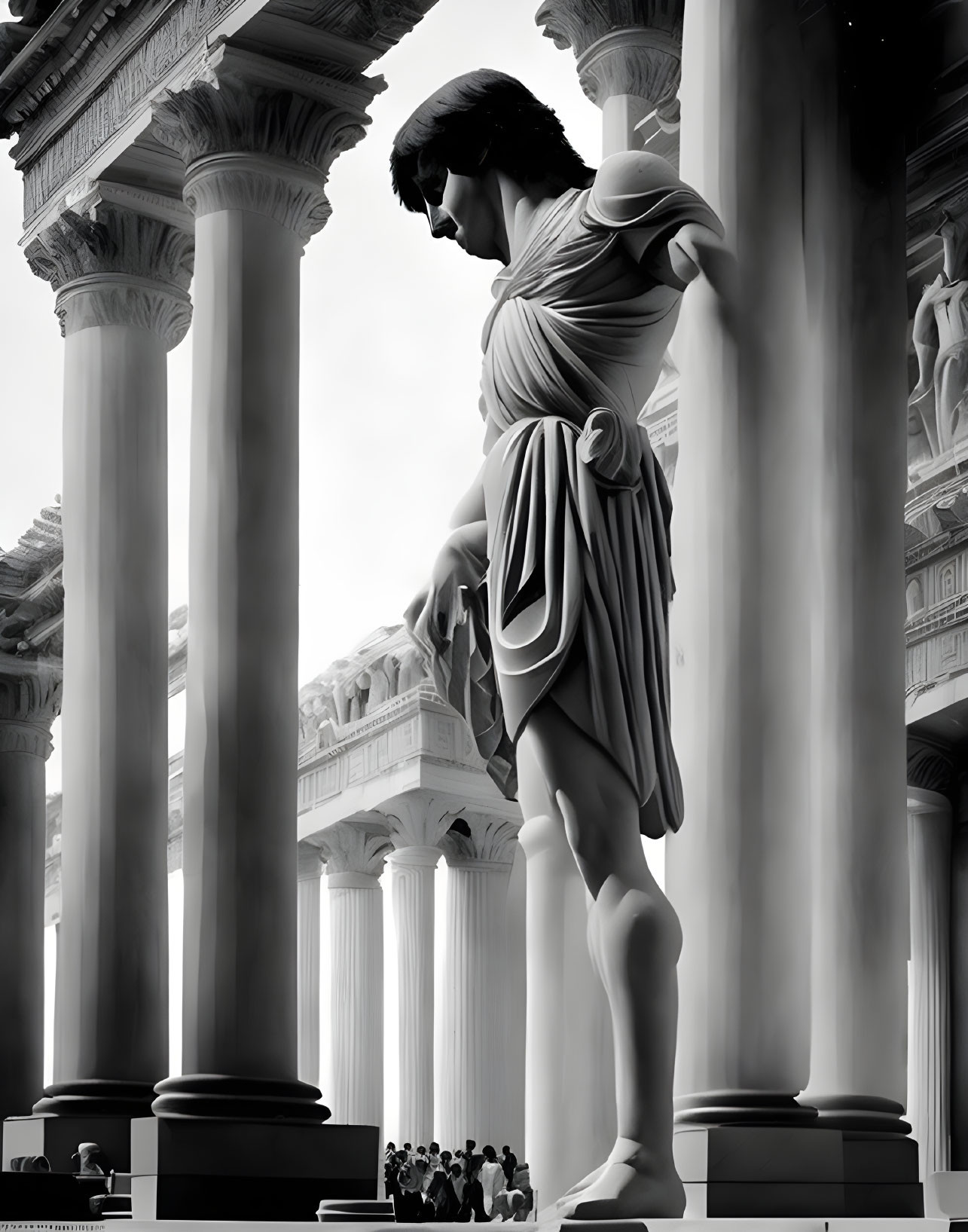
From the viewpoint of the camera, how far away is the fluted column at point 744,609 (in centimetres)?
966

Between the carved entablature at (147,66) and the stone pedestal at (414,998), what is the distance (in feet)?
59.9

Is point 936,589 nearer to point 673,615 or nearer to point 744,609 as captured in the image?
point 673,615

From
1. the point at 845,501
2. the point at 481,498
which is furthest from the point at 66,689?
the point at 481,498

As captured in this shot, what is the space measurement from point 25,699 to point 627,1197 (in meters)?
27.4

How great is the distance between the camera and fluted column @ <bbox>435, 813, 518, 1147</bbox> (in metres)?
A: 34.2

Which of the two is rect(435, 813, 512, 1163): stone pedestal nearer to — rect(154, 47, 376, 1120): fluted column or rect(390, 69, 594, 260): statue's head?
rect(154, 47, 376, 1120): fluted column

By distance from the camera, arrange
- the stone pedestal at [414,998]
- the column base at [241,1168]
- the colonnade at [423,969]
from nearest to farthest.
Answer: the column base at [241,1168]
the colonnade at [423,969]
the stone pedestal at [414,998]

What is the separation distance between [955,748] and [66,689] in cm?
1280

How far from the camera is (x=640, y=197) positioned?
7133 mm

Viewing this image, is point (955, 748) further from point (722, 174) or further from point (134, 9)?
point (722, 174)

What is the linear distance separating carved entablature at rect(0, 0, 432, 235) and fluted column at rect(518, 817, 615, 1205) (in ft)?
38.4

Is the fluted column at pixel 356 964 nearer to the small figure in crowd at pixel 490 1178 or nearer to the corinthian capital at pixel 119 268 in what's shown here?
the small figure in crowd at pixel 490 1178

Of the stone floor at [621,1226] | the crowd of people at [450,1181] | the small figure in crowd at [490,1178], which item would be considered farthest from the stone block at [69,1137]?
the small figure in crowd at [490,1178]

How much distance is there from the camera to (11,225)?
1784 inches
